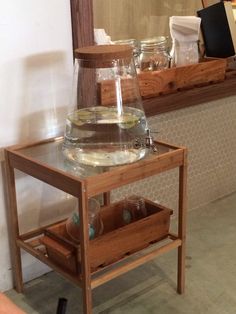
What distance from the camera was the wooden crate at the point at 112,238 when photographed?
142 cm

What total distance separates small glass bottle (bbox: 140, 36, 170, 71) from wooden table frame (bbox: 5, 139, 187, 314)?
0.52m

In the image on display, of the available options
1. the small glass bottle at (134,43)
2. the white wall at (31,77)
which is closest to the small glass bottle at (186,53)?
the small glass bottle at (134,43)

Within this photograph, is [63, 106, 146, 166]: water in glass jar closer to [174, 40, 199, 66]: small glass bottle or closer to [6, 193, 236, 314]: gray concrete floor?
[6, 193, 236, 314]: gray concrete floor

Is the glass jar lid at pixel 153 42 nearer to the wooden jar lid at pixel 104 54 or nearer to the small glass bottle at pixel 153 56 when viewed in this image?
the small glass bottle at pixel 153 56

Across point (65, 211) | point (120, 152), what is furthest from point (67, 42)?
point (65, 211)

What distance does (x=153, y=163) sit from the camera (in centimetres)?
140

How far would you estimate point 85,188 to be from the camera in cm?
124

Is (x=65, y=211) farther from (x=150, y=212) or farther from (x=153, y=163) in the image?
(x=153, y=163)

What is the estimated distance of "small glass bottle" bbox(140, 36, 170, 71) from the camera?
193 centimetres

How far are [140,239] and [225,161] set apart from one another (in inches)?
37.2

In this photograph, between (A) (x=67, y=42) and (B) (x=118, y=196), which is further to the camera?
(B) (x=118, y=196)

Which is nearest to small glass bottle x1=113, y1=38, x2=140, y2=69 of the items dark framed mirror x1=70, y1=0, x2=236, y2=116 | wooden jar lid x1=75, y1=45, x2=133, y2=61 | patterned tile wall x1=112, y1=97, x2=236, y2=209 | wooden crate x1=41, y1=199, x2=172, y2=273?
dark framed mirror x1=70, y1=0, x2=236, y2=116

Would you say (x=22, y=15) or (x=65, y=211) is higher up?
(x=22, y=15)

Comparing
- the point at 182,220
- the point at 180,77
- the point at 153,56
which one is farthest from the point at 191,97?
the point at 182,220
